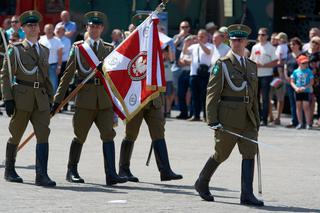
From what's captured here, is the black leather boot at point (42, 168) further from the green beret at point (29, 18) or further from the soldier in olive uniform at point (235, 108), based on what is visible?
the soldier in olive uniform at point (235, 108)

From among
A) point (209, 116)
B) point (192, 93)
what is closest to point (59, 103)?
point (209, 116)

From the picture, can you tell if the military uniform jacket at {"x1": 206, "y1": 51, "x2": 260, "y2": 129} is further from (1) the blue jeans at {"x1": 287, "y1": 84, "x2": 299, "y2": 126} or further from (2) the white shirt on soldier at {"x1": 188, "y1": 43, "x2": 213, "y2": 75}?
(2) the white shirt on soldier at {"x1": 188, "y1": 43, "x2": 213, "y2": 75}

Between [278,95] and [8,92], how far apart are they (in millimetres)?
9671

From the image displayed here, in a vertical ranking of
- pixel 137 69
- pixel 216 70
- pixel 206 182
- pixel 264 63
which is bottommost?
pixel 206 182

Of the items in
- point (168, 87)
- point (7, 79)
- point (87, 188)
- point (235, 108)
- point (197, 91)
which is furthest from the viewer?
point (168, 87)

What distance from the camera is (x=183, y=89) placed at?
21750mm

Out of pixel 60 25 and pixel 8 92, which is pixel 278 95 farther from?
pixel 8 92

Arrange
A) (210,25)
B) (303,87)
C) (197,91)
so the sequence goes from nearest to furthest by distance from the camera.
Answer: (303,87) < (197,91) < (210,25)

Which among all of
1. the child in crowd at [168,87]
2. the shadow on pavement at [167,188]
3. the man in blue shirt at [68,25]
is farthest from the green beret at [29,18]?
the man in blue shirt at [68,25]

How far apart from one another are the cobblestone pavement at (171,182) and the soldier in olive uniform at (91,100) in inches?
15.4

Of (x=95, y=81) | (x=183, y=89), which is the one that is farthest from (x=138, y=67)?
(x=183, y=89)

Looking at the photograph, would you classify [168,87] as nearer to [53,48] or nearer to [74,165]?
[53,48]

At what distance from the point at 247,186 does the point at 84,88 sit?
2441 millimetres

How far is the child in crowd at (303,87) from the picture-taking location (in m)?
19.9
